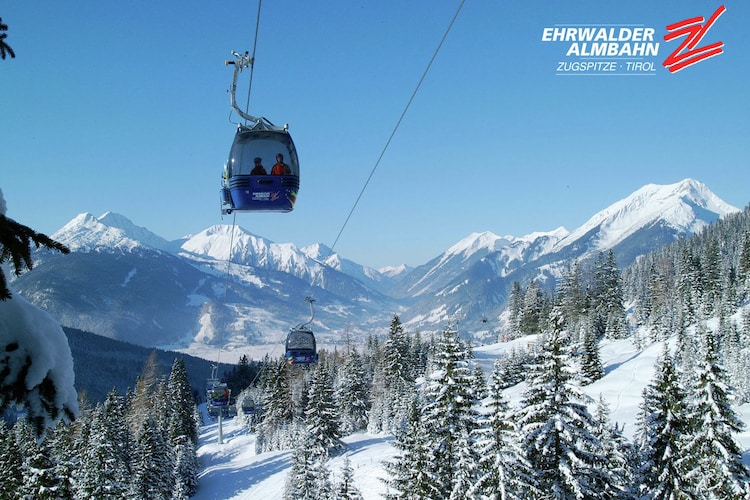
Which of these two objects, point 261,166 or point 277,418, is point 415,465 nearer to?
point 261,166

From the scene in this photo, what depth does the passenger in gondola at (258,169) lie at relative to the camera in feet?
54.7

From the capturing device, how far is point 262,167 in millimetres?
16672

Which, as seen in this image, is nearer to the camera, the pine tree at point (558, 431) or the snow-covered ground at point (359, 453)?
the pine tree at point (558, 431)

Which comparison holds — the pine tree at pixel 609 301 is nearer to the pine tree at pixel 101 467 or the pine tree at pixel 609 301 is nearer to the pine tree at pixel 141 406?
the pine tree at pixel 141 406

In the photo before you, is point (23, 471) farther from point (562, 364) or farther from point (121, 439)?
point (562, 364)

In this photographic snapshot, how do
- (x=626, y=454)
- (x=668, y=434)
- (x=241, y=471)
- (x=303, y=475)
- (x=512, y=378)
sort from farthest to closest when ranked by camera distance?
(x=512, y=378)
(x=241, y=471)
(x=303, y=475)
(x=626, y=454)
(x=668, y=434)

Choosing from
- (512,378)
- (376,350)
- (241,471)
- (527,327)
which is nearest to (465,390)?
(241,471)

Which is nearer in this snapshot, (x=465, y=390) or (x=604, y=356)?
(x=465, y=390)

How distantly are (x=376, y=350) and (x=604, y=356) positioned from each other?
41397 millimetres

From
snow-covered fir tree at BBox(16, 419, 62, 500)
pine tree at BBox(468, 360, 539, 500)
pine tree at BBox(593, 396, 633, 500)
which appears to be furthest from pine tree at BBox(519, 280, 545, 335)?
snow-covered fir tree at BBox(16, 419, 62, 500)

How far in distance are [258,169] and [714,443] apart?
23.1 metres

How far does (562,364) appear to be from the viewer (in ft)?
70.8

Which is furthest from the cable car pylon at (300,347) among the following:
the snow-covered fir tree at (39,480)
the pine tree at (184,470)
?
the pine tree at (184,470)

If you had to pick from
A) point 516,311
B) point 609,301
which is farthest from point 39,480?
point 516,311
